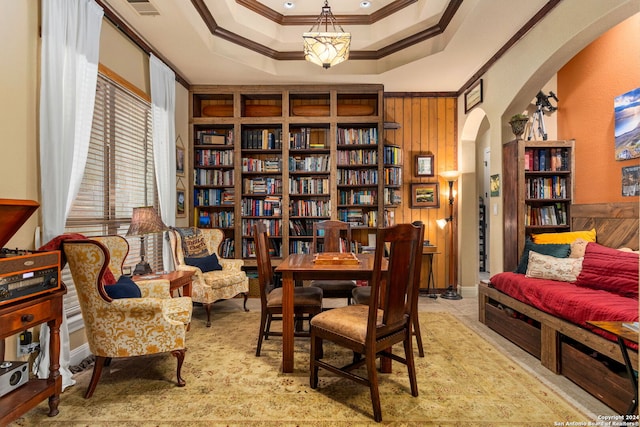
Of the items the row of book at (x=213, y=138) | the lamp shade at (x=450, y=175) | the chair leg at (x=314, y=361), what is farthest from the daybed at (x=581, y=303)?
the row of book at (x=213, y=138)

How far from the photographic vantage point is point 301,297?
285 centimetres

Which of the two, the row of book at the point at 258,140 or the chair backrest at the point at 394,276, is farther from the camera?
the row of book at the point at 258,140

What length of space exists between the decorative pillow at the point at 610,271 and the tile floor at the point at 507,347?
Result: 2.48 feet

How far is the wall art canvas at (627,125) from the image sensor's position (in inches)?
118

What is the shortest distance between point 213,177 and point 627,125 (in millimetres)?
4785

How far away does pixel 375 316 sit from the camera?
6.34ft

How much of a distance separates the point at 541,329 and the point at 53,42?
421cm

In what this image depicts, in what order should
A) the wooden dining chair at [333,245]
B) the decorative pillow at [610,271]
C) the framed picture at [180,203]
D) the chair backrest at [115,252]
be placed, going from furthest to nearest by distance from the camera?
the framed picture at [180,203]
the wooden dining chair at [333,245]
the chair backrest at [115,252]
the decorative pillow at [610,271]

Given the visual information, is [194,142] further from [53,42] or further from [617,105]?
[617,105]

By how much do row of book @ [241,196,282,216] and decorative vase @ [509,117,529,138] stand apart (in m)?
3.09

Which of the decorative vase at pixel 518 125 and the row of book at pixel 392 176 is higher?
the decorative vase at pixel 518 125

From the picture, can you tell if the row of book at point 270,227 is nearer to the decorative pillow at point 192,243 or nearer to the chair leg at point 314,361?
the decorative pillow at point 192,243

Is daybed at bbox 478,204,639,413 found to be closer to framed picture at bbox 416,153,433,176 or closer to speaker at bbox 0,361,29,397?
framed picture at bbox 416,153,433,176

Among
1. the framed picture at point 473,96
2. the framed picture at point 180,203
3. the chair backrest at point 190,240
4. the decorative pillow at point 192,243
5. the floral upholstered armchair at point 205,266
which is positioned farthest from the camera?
the framed picture at point 180,203
